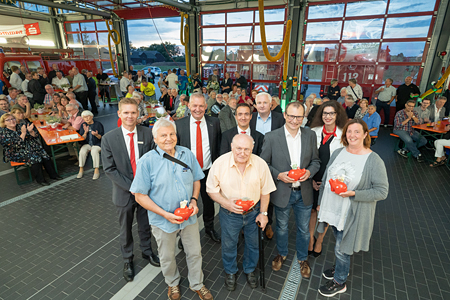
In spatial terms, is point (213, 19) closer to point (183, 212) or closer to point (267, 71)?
point (267, 71)

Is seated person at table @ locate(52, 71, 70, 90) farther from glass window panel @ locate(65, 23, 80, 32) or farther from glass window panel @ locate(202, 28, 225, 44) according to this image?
glass window panel @ locate(65, 23, 80, 32)

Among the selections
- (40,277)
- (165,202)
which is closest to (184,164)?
(165,202)

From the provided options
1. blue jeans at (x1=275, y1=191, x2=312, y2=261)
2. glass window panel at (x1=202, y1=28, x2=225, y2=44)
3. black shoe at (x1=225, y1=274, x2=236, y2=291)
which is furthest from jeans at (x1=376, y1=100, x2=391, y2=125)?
black shoe at (x1=225, y1=274, x2=236, y2=291)

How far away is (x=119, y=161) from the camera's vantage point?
2.74m

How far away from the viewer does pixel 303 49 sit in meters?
11.7

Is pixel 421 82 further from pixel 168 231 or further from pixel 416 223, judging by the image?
pixel 168 231

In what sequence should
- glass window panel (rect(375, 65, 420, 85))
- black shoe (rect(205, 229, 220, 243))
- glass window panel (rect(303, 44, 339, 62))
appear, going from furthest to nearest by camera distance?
glass window panel (rect(303, 44, 339, 62)), glass window panel (rect(375, 65, 420, 85)), black shoe (rect(205, 229, 220, 243))

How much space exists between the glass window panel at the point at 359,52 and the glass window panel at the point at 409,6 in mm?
1373

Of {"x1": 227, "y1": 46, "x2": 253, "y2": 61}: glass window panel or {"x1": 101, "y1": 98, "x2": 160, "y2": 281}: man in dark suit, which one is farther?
{"x1": 227, "y1": 46, "x2": 253, "y2": 61}: glass window panel

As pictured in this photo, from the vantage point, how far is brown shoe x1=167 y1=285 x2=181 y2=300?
265 cm

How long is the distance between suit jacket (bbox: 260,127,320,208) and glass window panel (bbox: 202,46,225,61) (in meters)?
12.1

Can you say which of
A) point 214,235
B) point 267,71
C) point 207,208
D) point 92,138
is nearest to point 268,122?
point 207,208

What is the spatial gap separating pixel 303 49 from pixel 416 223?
9756mm

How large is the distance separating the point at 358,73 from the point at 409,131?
4.96 metres
